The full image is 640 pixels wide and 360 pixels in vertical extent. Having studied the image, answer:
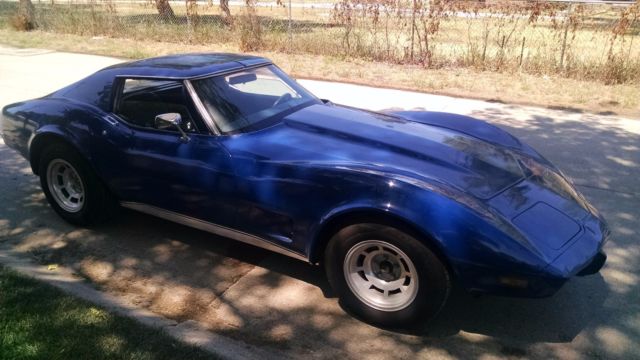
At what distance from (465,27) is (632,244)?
8557 mm

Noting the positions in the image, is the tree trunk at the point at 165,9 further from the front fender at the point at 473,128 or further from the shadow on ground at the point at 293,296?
the front fender at the point at 473,128

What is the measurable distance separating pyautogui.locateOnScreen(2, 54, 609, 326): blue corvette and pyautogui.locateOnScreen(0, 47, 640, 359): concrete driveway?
225 millimetres

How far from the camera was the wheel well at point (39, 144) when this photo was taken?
4.39 metres

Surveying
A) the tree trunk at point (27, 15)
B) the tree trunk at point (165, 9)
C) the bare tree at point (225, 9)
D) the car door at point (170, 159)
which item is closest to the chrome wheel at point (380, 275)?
the car door at point (170, 159)

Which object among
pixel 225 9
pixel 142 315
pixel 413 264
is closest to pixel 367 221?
pixel 413 264

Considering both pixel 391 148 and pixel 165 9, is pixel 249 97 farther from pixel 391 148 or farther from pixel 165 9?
pixel 165 9

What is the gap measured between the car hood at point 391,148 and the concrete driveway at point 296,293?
831 mm

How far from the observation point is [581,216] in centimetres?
326

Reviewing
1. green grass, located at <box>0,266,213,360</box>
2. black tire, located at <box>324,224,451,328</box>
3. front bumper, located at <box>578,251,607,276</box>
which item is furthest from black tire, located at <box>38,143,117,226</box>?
front bumper, located at <box>578,251,607,276</box>

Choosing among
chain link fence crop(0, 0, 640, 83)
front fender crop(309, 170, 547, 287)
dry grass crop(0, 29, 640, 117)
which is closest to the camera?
front fender crop(309, 170, 547, 287)

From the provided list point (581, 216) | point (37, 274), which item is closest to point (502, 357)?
point (581, 216)

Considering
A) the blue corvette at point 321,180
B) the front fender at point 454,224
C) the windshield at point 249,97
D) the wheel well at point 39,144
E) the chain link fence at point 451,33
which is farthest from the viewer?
the chain link fence at point 451,33

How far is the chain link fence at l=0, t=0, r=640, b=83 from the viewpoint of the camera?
10.2 metres

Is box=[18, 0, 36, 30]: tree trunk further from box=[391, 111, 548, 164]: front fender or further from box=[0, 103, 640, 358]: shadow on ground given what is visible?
box=[391, 111, 548, 164]: front fender
